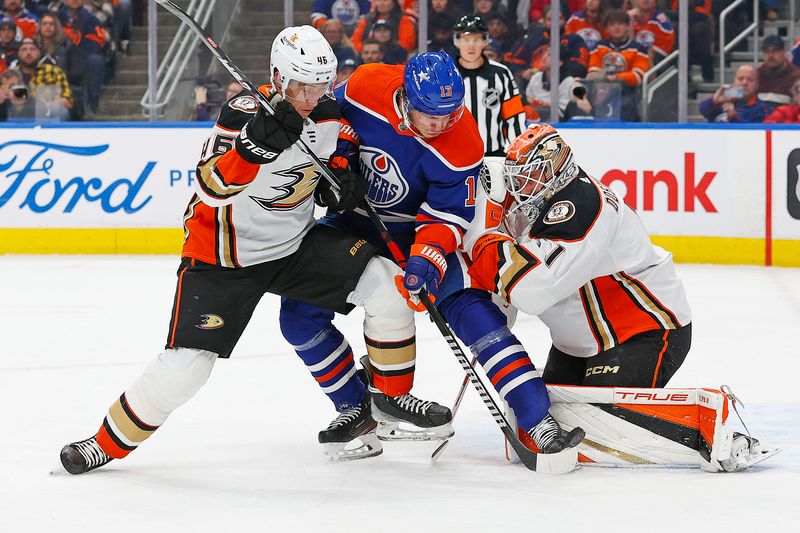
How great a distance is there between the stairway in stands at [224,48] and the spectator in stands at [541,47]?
50.4 inches

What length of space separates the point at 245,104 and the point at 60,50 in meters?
4.99

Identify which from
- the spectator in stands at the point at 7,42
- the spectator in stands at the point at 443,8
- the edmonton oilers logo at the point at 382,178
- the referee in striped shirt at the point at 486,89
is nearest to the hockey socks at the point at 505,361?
the edmonton oilers logo at the point at 382,178

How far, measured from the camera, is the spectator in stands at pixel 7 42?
7570 mm

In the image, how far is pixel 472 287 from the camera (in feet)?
10.3

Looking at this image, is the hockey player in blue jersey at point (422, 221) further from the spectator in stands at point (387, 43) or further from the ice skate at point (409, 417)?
the spectator in stands at point (387, 43)

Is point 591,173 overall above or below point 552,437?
above

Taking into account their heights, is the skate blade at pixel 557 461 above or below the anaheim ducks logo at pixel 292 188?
below

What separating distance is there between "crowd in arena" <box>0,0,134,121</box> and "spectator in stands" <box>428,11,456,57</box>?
184 cm

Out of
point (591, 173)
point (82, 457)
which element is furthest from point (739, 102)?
point (82, 457)

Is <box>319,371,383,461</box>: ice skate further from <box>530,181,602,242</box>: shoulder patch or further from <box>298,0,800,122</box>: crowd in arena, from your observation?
<box>298,0,800,122</box>: crowd in arena

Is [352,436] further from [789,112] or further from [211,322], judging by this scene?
[789,112]

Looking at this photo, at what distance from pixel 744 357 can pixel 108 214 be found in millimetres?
4206

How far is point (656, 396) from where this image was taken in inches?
119

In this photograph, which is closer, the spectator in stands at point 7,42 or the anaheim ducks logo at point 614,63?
the anaheim ducks logo at point 614,63
